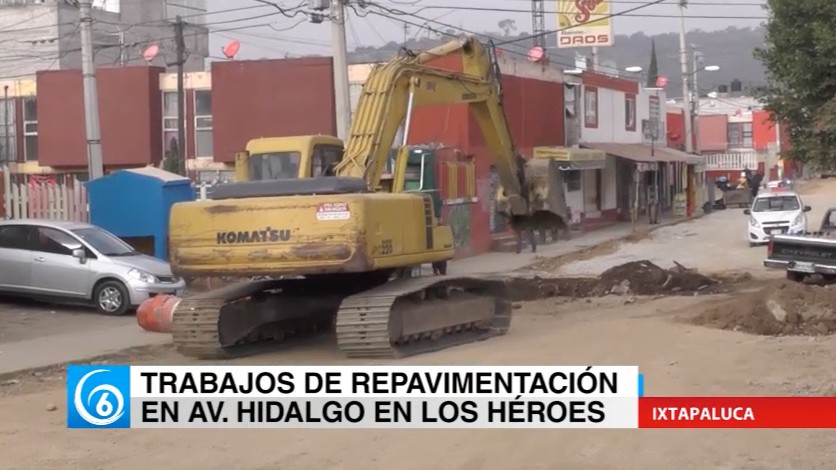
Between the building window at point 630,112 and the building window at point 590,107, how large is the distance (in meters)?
4.28

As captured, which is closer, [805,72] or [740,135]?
[805,72]

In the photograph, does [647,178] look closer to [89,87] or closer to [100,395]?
[89,87]

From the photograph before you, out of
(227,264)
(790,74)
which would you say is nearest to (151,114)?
(790,74)

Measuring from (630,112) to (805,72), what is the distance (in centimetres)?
2907

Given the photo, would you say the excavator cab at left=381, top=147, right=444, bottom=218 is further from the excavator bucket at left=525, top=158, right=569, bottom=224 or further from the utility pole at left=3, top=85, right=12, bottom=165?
the utility pole at left=3, top=85, right=12, bottom=165

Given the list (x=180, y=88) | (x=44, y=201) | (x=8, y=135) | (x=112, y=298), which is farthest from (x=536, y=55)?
(x=112, y=298)

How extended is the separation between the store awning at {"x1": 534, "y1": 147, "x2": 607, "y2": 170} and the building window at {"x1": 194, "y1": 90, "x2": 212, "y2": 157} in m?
10.2

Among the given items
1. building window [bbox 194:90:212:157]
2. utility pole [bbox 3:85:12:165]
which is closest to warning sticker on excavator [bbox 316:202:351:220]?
building window [bbox 194:90:212:157]

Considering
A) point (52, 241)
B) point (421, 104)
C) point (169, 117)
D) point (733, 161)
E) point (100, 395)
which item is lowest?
point (100, 395)

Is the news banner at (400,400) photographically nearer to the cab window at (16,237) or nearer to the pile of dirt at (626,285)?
the cab window at (16,237)

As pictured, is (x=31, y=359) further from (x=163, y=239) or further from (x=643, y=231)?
(x=643, y=231)

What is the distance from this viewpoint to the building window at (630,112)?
4959cm

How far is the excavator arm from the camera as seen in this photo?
15.1 metres
